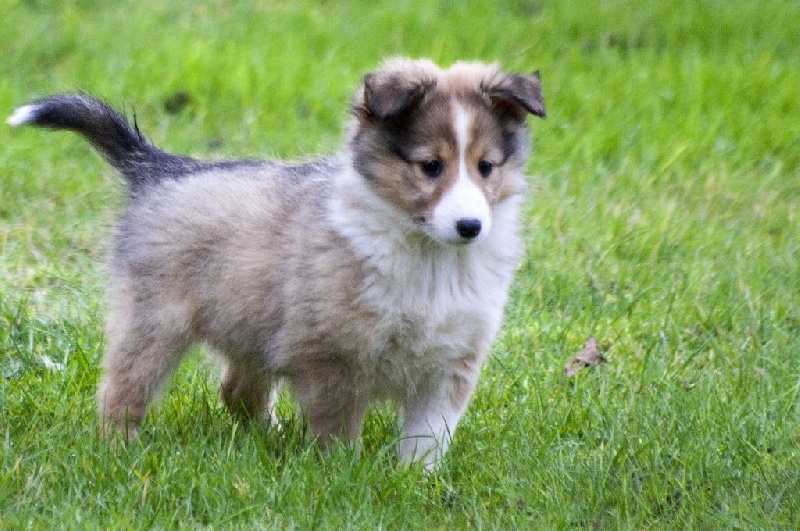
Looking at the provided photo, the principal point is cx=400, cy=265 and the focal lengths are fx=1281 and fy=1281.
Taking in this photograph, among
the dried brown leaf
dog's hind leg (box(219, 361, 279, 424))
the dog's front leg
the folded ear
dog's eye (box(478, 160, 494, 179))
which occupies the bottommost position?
dog's hind leg (box(219, 361, 279, 424))

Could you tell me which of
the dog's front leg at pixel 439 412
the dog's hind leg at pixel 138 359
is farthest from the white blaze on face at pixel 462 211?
the dog's hind leg at pixel 138 359

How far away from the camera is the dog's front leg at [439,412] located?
411 cm

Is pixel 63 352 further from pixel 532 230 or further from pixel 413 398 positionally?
pixel 532 230

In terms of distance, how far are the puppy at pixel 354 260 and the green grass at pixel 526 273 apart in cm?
22

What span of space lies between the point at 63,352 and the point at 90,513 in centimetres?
141

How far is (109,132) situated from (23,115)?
0.36m

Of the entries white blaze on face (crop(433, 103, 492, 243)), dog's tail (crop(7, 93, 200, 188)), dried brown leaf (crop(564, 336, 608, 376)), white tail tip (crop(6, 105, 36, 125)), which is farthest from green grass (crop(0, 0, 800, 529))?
white blaze on face (crop(433, 103, 492, 243))

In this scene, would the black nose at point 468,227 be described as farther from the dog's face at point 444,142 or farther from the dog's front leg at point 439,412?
the dog's front leg at point 439,412

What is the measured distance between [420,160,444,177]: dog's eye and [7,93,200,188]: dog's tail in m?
1.13

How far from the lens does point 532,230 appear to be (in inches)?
245

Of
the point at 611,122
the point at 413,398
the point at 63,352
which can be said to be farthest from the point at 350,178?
the point at 611,122

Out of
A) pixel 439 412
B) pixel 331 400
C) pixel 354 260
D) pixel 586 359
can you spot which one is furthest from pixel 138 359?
pixel 586 359

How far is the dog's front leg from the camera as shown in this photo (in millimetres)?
4109

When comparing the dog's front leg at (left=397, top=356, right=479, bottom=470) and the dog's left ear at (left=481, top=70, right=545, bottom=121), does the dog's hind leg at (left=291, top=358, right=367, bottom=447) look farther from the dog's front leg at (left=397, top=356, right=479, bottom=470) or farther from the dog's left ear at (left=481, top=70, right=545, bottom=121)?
Answer: the dog's left ear at (left=481, top=70, right=545, bottom=121)
